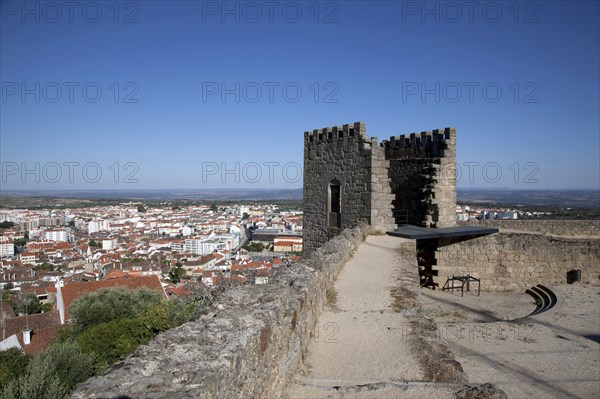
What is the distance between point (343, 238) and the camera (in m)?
8.97

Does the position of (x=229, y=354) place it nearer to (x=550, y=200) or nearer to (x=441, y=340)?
(x=441, y=340)

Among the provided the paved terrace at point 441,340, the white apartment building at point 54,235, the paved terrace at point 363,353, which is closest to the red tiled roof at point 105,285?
the paved terrace at point 441,340

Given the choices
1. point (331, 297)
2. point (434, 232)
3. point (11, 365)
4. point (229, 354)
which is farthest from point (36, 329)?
point (229, 354)

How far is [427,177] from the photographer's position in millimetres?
11266

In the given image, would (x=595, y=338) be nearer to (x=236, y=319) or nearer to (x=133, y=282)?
(x=236, y=319)

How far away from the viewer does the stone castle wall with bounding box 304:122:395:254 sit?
35.7ft

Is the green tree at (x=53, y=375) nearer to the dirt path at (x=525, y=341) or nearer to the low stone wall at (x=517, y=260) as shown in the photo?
the dirt path at (x=525, y=341)

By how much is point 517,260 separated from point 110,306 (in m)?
19.7

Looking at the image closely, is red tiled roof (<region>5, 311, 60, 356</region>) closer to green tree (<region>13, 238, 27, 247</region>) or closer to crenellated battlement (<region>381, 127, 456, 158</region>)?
crenellated battlement (<region>381, 127, 456, 158</region>)

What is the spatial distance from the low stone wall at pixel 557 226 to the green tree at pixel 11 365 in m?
17.5

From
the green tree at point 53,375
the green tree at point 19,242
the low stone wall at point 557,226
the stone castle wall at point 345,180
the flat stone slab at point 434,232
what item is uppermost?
the stone castle wall at point 345,180

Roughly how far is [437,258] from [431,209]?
135 centimetres

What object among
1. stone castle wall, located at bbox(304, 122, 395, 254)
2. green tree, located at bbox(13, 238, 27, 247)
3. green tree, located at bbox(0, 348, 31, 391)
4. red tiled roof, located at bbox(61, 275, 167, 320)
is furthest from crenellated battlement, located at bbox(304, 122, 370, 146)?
green tree, located at bbox(13, 238, 27, 247)

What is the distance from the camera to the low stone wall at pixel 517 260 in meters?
11.4
